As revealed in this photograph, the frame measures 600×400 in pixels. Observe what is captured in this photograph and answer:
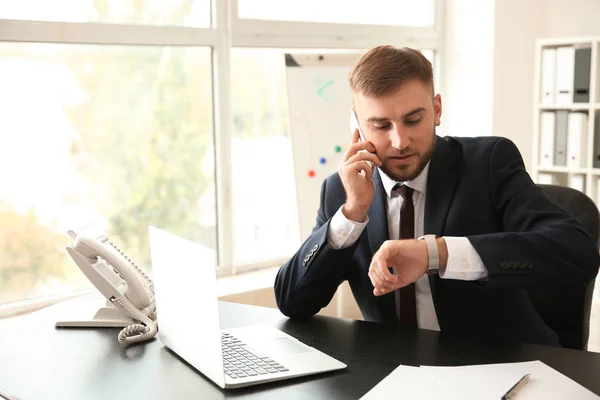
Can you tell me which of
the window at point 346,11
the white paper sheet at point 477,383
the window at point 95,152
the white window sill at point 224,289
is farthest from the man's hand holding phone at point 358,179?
the window at point 346,11

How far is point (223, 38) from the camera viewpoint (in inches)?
130

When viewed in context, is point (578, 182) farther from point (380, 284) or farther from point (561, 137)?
point (380, 284)

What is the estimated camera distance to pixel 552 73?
12.5 ft

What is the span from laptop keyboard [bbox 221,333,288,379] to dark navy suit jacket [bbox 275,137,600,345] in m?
0.29

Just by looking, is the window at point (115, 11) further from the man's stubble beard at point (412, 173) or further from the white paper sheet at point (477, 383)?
the white paper sheet at point (477, 383)

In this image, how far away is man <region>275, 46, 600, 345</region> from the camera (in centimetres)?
173

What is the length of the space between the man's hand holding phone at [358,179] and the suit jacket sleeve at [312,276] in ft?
0.26

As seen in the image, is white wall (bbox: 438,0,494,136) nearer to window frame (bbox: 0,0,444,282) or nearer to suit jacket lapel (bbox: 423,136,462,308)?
window frame (bbox: 0,0,444,282)

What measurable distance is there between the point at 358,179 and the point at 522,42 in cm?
275

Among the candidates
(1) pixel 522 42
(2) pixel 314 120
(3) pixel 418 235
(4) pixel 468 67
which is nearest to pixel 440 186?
(3) pixel 418 235

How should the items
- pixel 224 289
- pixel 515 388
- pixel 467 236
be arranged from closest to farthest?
1. pixel 515 388
2. pixel 467 236
3. pixel 224 289

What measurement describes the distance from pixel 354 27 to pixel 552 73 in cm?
103

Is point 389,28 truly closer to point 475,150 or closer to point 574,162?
point 574,162

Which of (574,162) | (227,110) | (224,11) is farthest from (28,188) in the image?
(574,162)
